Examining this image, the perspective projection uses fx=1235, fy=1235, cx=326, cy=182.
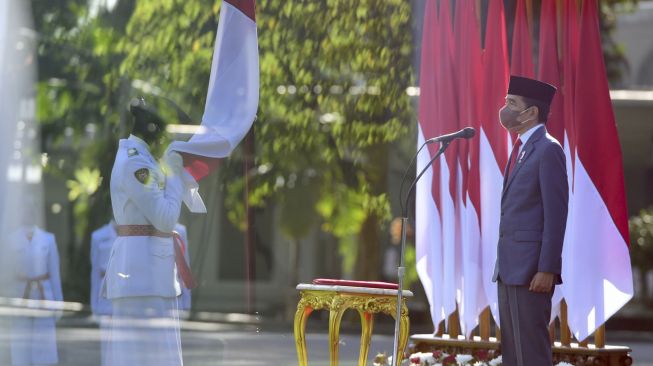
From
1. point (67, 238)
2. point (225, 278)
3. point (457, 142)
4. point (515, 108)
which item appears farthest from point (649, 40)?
point (515, 108)

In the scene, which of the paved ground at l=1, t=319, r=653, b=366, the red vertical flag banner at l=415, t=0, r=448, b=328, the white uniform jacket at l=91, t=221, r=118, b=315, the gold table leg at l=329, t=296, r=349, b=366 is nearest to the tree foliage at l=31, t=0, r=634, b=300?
the white uniform jacket at l=91, t=221, r=118, b=315

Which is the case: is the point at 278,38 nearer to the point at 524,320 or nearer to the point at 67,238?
the point at 524,320

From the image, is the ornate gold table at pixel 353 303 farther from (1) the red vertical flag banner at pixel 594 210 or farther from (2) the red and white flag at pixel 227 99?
(1) the red vertical flag banner at pixel 594 210

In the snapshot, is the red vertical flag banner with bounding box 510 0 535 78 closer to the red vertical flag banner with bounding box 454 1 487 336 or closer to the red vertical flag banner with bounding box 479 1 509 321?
the red vertical flag banner with bounding box 479 1 509 321

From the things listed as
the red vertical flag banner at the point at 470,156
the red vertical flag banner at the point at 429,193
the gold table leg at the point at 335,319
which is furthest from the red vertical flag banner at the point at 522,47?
the gold table leg at the point at 335,319

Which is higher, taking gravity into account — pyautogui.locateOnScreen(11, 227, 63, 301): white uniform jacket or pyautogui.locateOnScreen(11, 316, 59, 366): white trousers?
pyautogui.locateOnScreen(11, 227, 63, 301): white uniform jacket

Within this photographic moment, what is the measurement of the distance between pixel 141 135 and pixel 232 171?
9.00m

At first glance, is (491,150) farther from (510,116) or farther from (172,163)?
(172,163)

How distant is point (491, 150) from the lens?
26.2ft

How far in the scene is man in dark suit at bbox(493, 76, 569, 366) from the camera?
19.0ft

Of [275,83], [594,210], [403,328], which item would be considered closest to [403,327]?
[403,328]

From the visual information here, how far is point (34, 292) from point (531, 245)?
12.7ft

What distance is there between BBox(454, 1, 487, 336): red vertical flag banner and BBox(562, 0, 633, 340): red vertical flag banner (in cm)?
59

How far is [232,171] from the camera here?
15.2 metres
